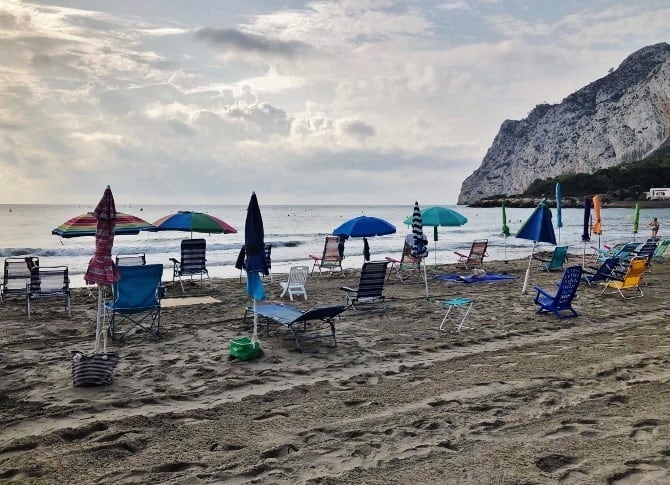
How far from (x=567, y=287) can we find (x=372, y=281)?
3.12 metres

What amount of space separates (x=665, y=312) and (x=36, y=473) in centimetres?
910

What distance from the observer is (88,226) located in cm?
927

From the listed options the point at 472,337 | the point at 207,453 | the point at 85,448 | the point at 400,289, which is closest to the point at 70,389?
the point at 85,448

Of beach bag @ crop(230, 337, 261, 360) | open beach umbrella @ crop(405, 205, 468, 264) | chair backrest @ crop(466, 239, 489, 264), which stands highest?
open beach umbrella @ crop(405, 205, 468, 264)

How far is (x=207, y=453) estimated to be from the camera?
3572 millimetres

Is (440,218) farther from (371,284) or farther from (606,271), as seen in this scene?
(371,284)

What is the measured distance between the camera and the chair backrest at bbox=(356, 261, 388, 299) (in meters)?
8.49

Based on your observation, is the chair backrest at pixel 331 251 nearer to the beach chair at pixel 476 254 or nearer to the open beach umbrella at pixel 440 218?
the open beach umbrella at pixel 440 218

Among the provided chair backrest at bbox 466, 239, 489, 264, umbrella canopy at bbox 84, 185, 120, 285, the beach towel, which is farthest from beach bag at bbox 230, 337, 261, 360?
chair backrest at bbox 466, 239, 489, 264

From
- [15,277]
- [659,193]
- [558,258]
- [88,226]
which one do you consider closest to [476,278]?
[558,258]

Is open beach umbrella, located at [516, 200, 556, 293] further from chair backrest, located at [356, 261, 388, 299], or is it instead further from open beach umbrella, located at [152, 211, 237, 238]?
open beach umbrella, located at [152, 211, 237, 238]

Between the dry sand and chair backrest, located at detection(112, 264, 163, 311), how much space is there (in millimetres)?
531

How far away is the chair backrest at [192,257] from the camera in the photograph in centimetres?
1146

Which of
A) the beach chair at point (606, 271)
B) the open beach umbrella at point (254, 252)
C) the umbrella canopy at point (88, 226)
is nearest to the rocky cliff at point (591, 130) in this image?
the beach chair at point (606, 271)
